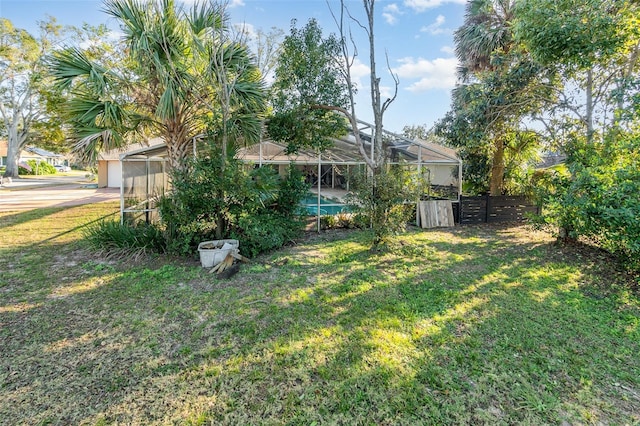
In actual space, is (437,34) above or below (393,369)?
above

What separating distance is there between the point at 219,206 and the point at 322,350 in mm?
4166

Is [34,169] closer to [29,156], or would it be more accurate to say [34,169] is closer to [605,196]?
[29,156]

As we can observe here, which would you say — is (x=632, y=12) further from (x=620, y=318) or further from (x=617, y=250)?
(x=620, y=318)

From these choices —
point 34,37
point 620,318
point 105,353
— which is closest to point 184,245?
point 105,353

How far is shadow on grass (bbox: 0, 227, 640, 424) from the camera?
271 cm

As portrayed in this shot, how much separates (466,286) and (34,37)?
108 ft

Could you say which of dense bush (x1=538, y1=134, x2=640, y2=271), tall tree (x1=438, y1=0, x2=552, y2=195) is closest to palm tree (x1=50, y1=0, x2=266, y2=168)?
tall tree (x1=438, y1=0, x2=552, y2=195)

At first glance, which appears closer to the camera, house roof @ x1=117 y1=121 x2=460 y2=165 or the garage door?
house roof @ x1=117 y1=121 x2=460 y2=165

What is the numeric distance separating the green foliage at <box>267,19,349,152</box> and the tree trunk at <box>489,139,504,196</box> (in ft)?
20.6

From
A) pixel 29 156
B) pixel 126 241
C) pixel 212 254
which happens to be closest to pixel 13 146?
pixel 29 156

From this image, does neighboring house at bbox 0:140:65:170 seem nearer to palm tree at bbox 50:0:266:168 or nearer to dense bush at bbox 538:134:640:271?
palm tree at bbox 50:0:266:168

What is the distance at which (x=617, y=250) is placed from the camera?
595cm

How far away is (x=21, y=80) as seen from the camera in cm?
2530

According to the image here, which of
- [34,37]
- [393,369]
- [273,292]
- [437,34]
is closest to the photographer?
[393,369]
